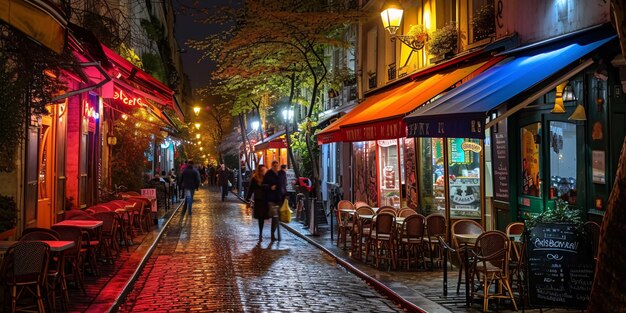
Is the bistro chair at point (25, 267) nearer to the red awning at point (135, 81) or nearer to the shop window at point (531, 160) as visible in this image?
the red awning at point (135, 81)

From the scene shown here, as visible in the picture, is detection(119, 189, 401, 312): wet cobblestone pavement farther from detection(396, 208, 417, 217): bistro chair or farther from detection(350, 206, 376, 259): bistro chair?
detection(396, 208, 417, 217): bistro chair

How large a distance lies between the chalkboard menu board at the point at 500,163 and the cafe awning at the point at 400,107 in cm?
134

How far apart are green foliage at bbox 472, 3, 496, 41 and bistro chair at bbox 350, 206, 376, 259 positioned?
443 cm

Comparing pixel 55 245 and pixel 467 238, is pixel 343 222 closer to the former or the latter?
pixel 467 238

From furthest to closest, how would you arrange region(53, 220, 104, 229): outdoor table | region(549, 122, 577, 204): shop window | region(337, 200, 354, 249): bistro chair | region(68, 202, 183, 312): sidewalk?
region(337, 200, 354, 249): bistro chair < region(53, 220, 104, 229): outdoor table < region(549, 122, 577, 204): shop window < region(68, 202, 183, 312): sidewalk

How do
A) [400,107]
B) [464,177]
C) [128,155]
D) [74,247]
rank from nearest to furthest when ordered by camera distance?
[74,247] < [400,107] < [464,177] < [128,155]

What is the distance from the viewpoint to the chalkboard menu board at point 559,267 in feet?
25.6

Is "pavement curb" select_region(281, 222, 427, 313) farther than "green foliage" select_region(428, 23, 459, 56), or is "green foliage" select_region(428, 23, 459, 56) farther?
"green foliage" select_region(428, 23, 459, 56)

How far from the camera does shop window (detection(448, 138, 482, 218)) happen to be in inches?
550

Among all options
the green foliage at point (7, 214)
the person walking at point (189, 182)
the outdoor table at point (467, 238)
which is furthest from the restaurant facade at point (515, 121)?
the person walking at point (189, 182)

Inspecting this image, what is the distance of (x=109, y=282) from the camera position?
11.0 m

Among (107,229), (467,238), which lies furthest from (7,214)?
(467,238)

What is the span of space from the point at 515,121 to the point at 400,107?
2550 millimetres

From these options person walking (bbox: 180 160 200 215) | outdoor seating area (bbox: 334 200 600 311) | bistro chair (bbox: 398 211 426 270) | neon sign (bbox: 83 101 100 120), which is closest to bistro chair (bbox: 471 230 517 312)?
outdoor seating area (bbox: 334 200 600 311)
